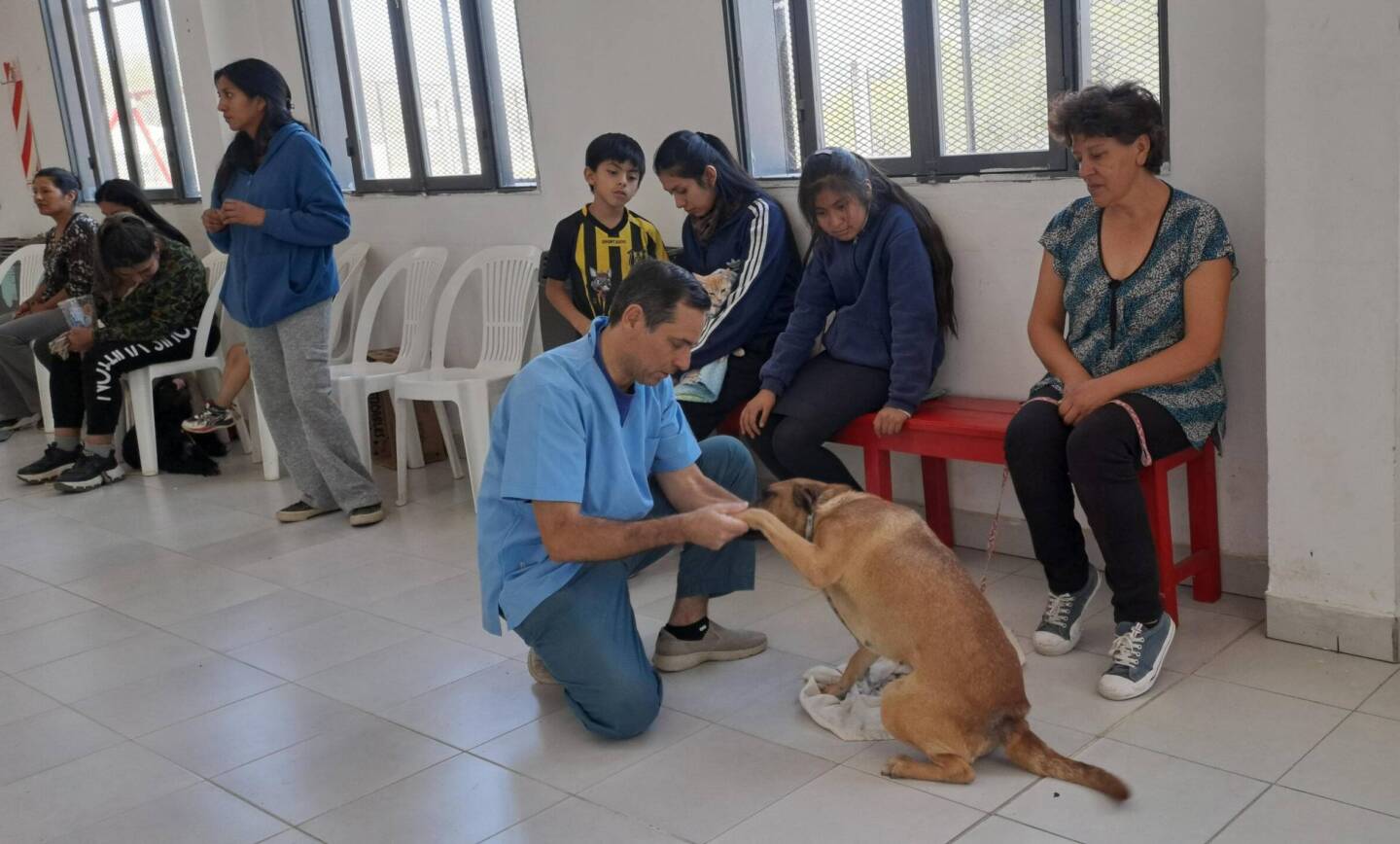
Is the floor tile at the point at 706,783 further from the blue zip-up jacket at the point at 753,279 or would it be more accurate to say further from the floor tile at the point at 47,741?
the blue zip-up jacket at the point at 753,279

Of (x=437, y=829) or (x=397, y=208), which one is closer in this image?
(x=437, y=829)

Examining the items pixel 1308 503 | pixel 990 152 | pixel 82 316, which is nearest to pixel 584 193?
pixel 990 152

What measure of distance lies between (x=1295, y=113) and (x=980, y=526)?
1.62 meters

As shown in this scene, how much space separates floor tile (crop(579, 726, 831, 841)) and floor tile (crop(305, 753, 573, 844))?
0.15 metres

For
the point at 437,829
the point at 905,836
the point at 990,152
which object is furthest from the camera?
the point at 990,152

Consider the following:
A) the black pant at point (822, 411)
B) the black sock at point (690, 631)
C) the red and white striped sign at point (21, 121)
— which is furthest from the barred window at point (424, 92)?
the red and white striped sign at point (21, 121)

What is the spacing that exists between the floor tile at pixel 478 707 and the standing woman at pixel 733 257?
120 centimetres

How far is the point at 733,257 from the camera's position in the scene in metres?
4.20

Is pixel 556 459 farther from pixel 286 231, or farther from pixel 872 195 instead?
pixel 286 231

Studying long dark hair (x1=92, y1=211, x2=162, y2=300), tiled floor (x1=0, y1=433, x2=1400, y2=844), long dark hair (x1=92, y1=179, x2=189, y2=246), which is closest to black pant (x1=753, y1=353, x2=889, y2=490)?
tiled floor (x1=0, y1=433, x2=1400, y2=844)

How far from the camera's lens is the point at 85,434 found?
5.94m

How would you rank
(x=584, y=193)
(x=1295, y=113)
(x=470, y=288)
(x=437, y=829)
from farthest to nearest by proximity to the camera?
(x=470, y=288) → (x=584, y=193) → (x=1295, y=113) → (x=437, y=829)

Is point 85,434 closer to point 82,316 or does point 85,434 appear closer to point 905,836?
point 82,316

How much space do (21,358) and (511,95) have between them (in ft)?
11.6
